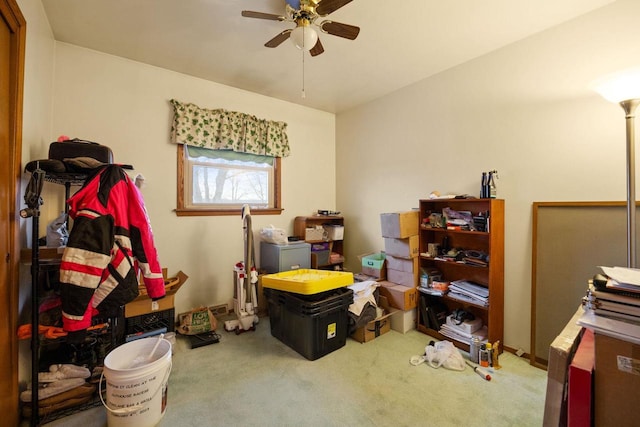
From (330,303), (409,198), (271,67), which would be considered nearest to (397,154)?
(409,198)

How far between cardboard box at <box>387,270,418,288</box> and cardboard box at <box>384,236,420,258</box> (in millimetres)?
201

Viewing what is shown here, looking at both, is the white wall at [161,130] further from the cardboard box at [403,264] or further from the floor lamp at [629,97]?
the floor lamp at [629,97]

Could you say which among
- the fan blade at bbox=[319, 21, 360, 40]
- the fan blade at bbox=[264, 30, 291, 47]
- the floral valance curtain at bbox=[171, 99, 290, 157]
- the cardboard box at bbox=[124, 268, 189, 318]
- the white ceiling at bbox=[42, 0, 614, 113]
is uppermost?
the white ceiling at bbox=[42, 0, 614, 113]

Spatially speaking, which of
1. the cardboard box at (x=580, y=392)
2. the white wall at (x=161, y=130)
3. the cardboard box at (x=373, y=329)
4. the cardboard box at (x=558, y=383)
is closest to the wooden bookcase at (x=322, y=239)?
the white wall at (x=161, y=130)

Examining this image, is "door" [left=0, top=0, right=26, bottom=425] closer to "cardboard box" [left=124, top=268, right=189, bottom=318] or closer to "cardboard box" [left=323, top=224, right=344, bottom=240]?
"cardboard box" [left=124, top=268, right=189, bottom=318]

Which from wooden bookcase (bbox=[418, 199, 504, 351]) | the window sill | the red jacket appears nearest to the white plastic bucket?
the red jacket

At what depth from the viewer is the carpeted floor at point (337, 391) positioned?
5.41ft

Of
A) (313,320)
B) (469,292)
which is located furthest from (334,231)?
(469,292)

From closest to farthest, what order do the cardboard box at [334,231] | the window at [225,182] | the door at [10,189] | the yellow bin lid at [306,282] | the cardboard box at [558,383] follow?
the cardboard box at [558,383] < the door at [10,189] < the yellow bin lid at [306,282] < the window at [225,182] < the cardboard box at [334,231]

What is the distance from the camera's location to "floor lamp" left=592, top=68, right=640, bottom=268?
1504 mm

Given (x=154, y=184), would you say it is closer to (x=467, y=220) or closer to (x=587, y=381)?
(x=467, y=220)

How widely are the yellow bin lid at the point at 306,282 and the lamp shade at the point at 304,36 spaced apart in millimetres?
1832

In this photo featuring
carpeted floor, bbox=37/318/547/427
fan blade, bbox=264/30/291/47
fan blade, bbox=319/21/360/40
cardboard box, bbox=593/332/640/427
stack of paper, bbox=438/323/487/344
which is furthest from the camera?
stack of paper, bbox=438/323/487/344

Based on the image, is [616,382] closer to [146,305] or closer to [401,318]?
[401,318]
